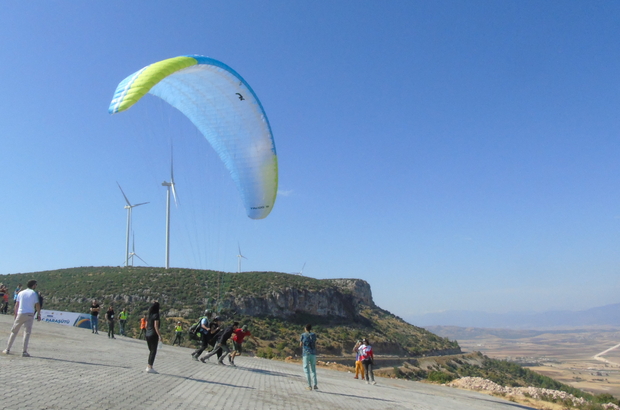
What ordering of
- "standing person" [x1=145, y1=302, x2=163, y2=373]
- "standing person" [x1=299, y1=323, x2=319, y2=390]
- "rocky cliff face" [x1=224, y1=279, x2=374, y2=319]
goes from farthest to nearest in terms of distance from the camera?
"rocky cliff face" [x1=224, y1=279, x2=374, y2=319] → "standing person" [x1=299, y1=323, x2=319, y2=390] → "standing person" [x1=145, y1=302, x2=163, y2=373]

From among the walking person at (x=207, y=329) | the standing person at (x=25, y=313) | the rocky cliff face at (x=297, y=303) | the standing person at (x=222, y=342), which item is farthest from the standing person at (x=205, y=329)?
the rocky cliff face at (x=297, y=303)

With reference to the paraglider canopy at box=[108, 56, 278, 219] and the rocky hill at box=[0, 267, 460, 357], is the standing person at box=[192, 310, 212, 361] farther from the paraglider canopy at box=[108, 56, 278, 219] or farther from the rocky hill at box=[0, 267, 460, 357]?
the rocky hill at box=[0, 267, 460, 357]

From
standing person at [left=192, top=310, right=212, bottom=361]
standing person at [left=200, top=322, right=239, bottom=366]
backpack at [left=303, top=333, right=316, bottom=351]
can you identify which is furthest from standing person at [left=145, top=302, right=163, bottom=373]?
standing person at [left=200, top=322, right=239, bottom=366]

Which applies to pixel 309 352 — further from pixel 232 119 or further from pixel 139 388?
pixel 232 119

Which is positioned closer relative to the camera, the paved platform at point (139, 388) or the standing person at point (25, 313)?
the paved platform at point (139, 388)

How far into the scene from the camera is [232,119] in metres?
16.1

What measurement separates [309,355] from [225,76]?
357 inches

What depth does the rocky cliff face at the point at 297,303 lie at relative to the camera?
5028 centimetres

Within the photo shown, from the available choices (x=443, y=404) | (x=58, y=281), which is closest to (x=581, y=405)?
(x=443, y=404)

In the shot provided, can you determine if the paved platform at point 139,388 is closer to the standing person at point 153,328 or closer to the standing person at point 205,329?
the standing person at point 153,328

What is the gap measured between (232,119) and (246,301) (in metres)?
37.1

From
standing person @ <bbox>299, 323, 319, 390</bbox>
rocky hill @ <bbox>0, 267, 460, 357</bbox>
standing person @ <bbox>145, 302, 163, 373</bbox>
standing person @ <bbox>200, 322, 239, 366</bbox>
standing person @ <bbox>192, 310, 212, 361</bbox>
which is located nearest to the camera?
standing person @ <bbox>145, 302, 163, 373</bbox>

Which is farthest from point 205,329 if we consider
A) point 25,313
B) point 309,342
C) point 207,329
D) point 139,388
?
point 139,388

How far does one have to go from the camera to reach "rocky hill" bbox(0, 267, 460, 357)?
43812 mm
